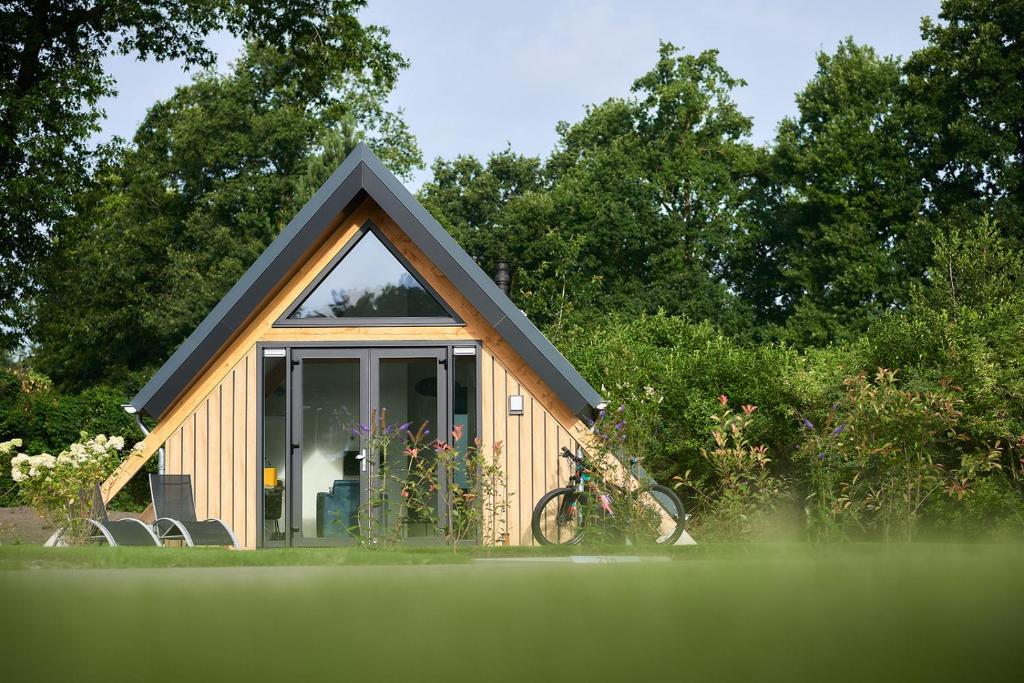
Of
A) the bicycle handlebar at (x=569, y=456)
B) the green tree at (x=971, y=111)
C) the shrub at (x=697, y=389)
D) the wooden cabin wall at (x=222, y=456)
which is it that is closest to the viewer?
the bicycle handlebar at (x=569, y=456)

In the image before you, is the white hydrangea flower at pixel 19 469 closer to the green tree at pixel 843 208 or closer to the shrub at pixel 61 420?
the shrub at pixel 61 420

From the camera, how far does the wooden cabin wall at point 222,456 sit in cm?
1173

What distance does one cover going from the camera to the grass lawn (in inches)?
171

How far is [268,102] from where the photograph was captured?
34.4 m

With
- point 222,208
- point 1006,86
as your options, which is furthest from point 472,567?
point 222,208

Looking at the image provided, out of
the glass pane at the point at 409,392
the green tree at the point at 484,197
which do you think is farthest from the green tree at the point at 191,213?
the glass pane at the point at 409,392

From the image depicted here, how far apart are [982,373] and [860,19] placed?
22.6 m

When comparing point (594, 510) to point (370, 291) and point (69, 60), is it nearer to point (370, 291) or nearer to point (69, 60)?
point (370, 291)

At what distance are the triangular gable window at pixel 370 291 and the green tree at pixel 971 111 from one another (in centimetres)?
1806

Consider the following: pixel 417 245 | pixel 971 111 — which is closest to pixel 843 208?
pixel 971 111

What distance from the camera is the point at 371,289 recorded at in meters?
11.9

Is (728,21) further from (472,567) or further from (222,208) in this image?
(472,567)

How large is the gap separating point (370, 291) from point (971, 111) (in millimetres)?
20686

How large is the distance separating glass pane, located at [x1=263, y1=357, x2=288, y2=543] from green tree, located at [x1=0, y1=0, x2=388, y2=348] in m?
8.83
